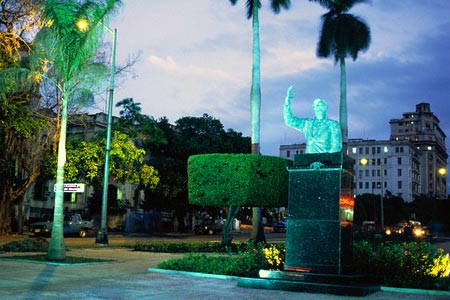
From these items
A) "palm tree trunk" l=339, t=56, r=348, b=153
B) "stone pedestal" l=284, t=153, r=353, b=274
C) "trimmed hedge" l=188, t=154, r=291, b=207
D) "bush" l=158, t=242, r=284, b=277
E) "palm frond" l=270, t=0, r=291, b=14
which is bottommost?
"bush" l=158, t=242, r=284, b=277

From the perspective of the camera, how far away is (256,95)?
A: 28016mm

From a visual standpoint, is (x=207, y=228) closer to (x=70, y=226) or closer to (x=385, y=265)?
(x=70, y=226)

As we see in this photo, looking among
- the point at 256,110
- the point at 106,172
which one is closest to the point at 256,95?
the point at 256,110

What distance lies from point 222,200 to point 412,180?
138 meters

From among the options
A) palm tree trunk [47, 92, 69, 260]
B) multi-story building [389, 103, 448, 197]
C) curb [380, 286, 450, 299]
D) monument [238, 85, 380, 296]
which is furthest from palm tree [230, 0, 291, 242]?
multi-story building [389, 103, 448, 197]

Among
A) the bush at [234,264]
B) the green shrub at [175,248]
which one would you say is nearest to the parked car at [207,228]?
the green shrub at [175,248]

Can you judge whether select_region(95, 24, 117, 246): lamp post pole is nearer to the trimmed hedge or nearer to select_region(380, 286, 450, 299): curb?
the trimmed hedge

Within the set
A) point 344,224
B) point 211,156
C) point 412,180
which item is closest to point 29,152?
point 211,156

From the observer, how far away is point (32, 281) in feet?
39.0

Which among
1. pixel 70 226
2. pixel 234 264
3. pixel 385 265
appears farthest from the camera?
pixel 70 226

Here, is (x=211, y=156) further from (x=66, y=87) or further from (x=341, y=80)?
(x=341, y=80)

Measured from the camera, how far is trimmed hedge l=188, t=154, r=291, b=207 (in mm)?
22484

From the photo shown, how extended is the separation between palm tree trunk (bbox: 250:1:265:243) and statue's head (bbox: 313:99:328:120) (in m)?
14.1

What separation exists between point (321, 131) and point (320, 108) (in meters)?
0.57
